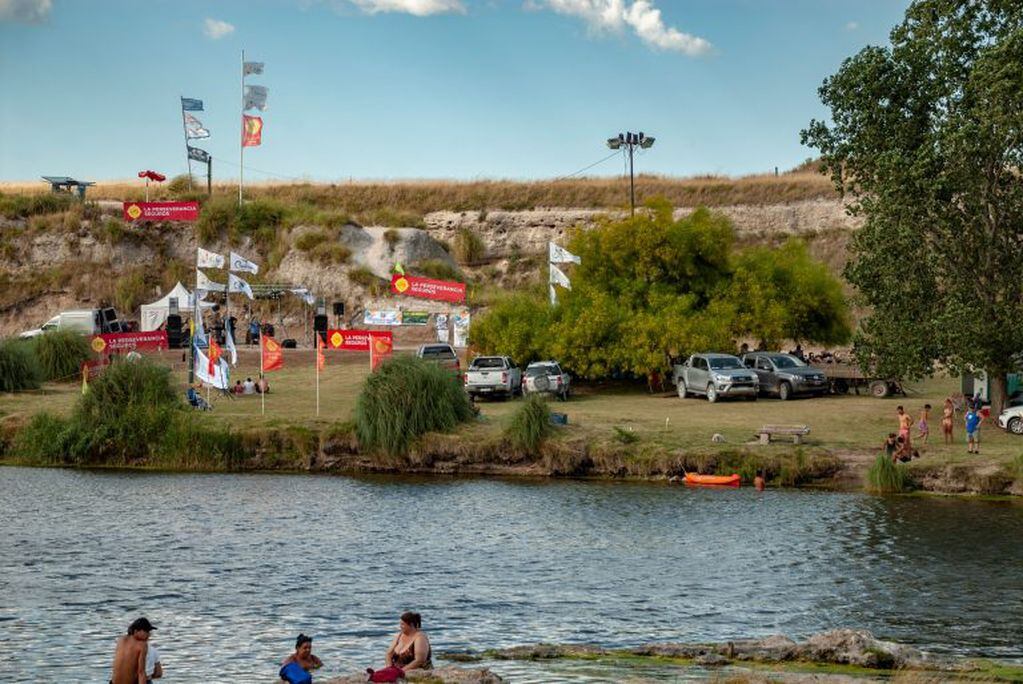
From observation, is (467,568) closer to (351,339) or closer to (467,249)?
(351,339)

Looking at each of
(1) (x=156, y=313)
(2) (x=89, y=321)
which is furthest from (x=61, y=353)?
(1) (x=156, y=313)

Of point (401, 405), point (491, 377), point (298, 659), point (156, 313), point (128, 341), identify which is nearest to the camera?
point (298, 659)

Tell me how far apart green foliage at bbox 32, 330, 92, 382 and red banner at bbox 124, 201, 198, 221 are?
879 inches

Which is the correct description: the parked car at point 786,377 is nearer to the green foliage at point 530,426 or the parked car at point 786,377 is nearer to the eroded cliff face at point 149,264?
the green foliage at point 530,426

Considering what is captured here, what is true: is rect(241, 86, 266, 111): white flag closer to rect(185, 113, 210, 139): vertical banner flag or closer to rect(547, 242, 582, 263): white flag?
rect(185, 113, 210, 139): vertical banner flag

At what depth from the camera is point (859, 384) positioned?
5859 cm

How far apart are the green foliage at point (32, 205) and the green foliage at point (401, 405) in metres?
56.7

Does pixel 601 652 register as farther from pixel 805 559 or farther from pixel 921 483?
pixel 921 483

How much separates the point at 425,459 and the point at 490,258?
61.0m

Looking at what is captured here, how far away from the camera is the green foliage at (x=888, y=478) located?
3959cm

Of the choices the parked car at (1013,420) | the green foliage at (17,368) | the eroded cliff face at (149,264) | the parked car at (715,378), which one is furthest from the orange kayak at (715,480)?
the eroded cliff face at (149,264)

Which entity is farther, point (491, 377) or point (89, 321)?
point (89, 321)

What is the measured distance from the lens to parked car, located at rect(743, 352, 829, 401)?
184 ft

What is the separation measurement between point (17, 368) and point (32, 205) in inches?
1697
